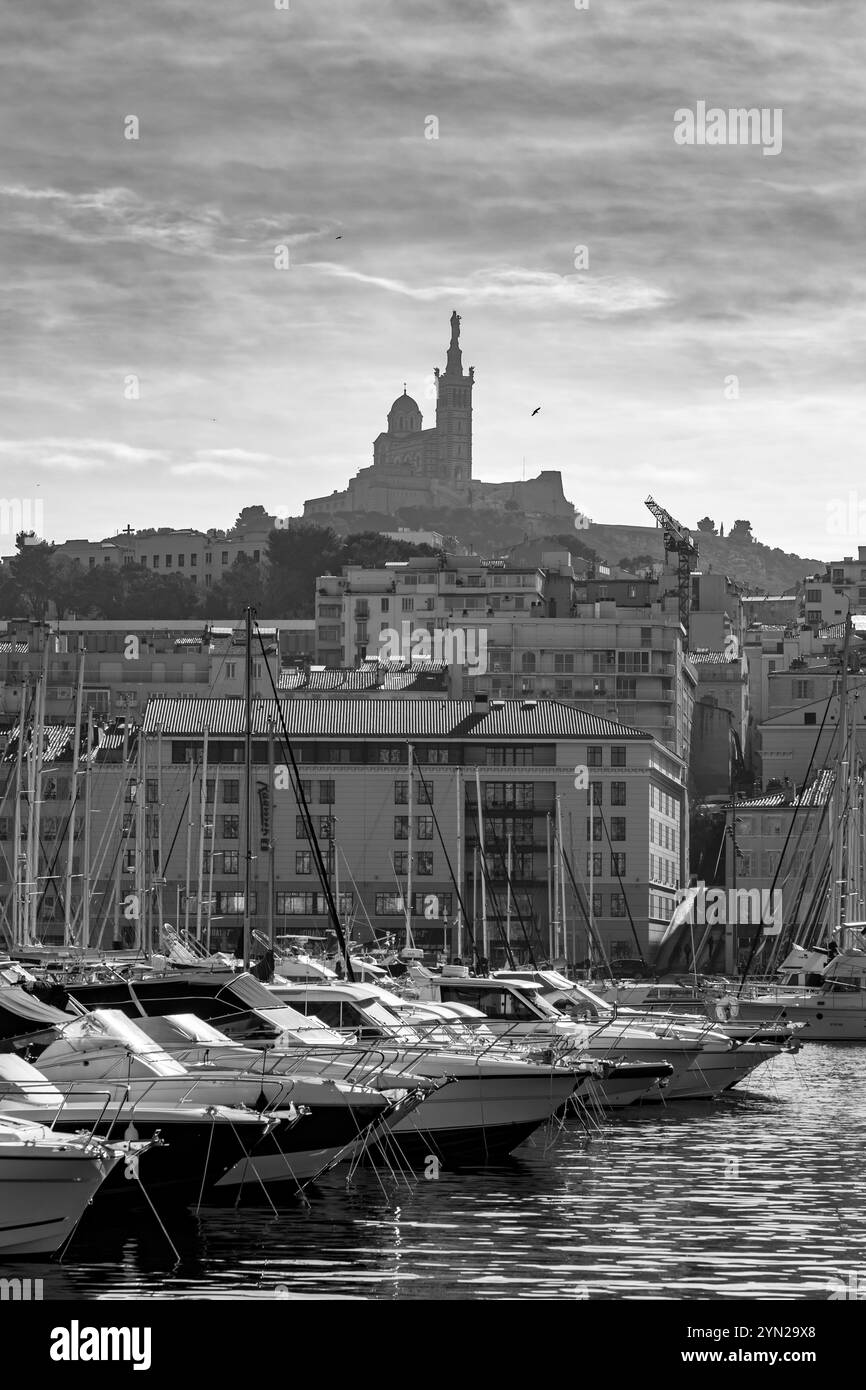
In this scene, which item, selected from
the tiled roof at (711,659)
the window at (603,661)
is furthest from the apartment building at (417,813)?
the tiled roof at (711,659)

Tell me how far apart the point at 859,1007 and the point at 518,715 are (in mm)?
56216

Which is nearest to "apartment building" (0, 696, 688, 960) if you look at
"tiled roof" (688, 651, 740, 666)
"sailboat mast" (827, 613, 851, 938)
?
"sailboat mast" (827, 613, 851, 938)

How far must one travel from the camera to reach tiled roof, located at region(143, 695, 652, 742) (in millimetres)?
130750

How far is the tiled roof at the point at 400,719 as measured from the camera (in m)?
131

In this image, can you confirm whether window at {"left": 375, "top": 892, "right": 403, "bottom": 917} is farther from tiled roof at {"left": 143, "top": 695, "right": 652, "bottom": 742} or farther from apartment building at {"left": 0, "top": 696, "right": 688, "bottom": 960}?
tiled roof at {"left": 143, "top": 695, "right": 652, "bottom": 742}

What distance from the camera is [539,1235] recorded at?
32.1 m

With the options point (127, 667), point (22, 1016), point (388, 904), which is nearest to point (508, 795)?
point (388, 904)

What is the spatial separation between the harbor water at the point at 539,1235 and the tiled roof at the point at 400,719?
3398 inches

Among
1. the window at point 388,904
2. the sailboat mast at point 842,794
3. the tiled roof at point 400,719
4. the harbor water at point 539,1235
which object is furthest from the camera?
the tiled roof at point 400,719

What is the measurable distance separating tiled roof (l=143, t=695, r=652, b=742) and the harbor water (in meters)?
86.3

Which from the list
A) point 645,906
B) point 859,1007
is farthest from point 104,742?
point 859,1007

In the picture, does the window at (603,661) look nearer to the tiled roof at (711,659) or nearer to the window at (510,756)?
the tiled roof at (711,659)

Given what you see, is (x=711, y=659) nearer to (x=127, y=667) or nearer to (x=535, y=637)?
(x=535, y=637)
